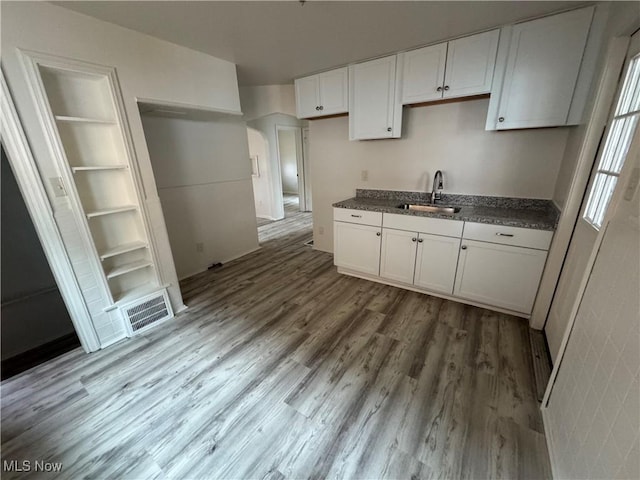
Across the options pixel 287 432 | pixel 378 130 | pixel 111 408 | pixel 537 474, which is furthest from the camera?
pixel 378 130

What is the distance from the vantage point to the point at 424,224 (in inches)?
95.7

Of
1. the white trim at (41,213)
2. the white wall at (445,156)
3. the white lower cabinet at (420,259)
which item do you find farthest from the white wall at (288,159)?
the white trim at (41,213)

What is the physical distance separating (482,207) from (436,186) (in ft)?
1.61

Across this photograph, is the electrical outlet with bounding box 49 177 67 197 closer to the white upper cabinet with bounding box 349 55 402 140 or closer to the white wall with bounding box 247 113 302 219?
the white upper cabinet with bounding box 349 55 402 140

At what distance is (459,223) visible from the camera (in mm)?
2250

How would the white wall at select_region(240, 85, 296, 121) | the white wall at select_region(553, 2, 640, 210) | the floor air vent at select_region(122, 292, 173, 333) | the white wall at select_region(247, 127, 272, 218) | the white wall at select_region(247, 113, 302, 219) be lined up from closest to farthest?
the white wall at select_region(553, 2, 640, 210), the floor air vent at select_region(122, 292, 173, 333), the white wall at select_region(240, 85, 296, 121), the white wall at select_region(247, 113, 302, 219), the white wall at select_region(247, 127, 272, 218)

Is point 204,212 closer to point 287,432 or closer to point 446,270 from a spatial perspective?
point 287,432

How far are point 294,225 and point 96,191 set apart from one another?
146 inches

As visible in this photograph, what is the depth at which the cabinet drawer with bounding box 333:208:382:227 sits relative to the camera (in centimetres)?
270

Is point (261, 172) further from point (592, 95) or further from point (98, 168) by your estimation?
point (592, 95)

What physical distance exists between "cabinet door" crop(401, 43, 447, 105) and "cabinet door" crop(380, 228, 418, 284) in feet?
4.25

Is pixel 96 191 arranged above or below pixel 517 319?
above

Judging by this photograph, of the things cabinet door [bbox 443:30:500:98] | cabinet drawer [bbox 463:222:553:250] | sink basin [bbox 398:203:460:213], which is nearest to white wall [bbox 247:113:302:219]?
sink basin [bbox 398:203:460:213]

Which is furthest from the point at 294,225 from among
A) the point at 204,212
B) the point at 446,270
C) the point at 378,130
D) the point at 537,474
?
the point at 537,474
